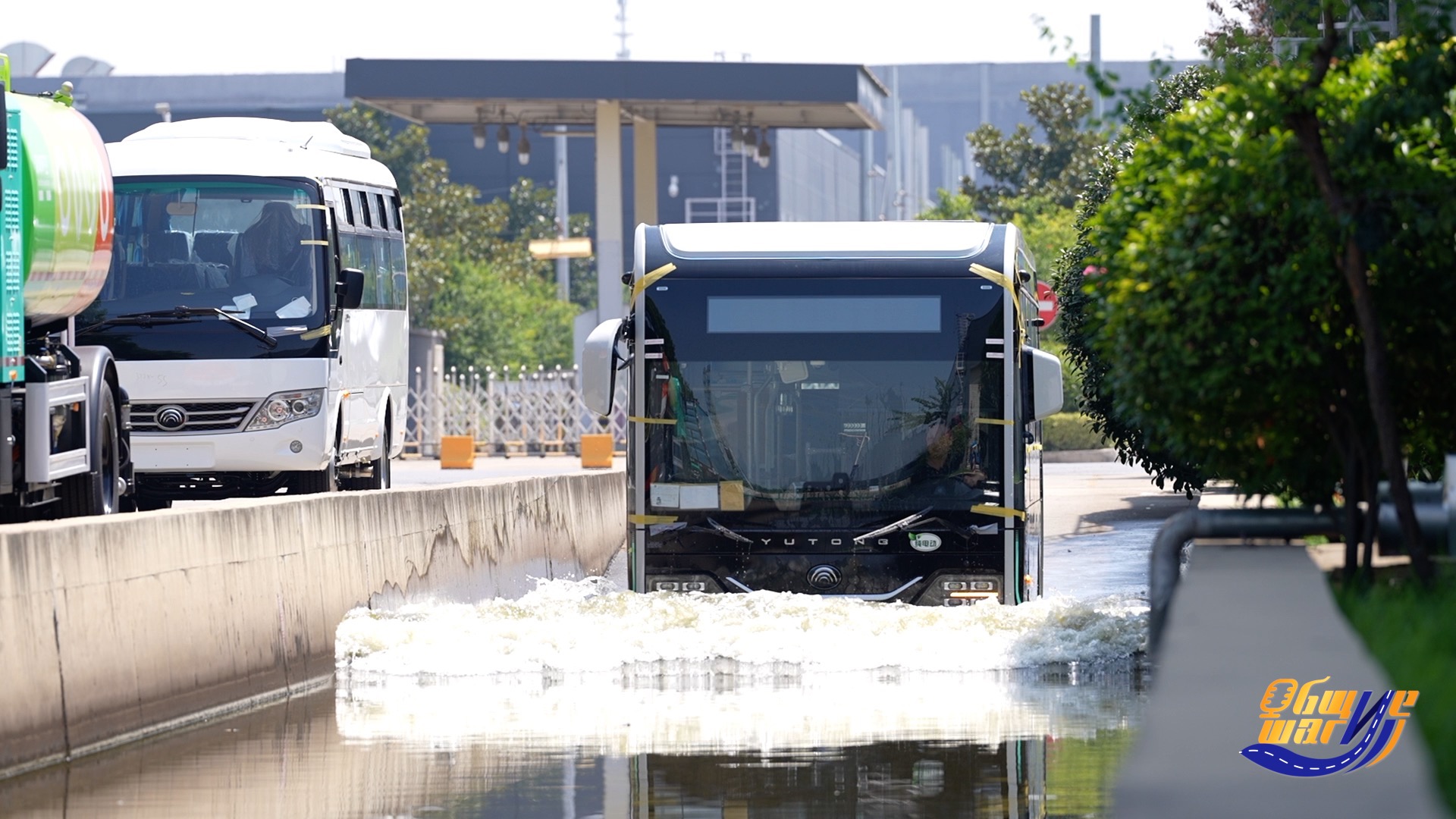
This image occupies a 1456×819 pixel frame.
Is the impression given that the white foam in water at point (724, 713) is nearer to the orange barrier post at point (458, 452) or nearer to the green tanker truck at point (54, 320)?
the green tanker truck at point (54, 320)

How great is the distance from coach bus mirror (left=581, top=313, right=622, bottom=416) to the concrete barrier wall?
5.09 ft

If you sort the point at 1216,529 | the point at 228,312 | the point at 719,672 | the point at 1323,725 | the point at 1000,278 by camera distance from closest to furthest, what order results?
the point at 1323,725 < the point at 1216,529 < the point at 719,672 < the point at 1000,278 < the point at 228,312

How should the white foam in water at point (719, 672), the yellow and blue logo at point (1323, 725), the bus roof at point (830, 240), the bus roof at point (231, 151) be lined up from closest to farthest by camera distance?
the yellow and blue logo at point (1323, 725) → the white foam in water at point (719, 672) → the bus roof at point (830, 240) → the bus roof at point (231, 151)

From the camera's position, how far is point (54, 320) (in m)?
16.9

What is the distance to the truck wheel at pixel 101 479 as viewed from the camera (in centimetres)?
1722

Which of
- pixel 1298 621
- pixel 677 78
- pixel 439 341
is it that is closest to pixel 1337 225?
pixel 1298 621

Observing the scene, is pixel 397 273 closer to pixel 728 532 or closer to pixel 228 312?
pixel 228 312

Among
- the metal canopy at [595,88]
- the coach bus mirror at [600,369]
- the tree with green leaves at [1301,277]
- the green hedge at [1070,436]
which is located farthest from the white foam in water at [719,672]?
the green hedge at [1070,436]

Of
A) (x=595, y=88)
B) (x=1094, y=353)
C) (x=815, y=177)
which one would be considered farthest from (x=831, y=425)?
(x=815, y=177)

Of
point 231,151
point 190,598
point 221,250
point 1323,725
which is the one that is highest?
point 231,151

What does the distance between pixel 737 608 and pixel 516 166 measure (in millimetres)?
92806

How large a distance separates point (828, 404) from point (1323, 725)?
333 inches

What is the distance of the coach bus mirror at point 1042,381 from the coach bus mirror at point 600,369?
8.15 ft

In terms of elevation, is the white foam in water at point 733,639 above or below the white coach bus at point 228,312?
below
